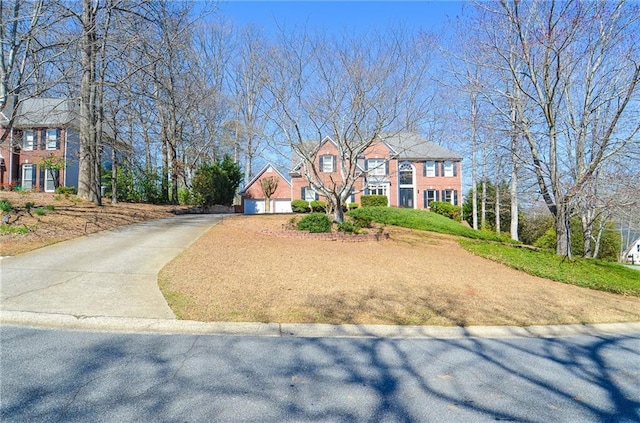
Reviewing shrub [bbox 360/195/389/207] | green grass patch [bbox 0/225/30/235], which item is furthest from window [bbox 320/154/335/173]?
green grass patch [bbox 0/225/30/235]

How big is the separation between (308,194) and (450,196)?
40.1ft

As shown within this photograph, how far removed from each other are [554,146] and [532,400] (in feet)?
35.0

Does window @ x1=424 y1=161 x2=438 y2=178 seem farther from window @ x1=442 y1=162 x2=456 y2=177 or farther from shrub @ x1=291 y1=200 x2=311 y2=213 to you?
shrub @ x1=291 y1=200 x2=311 y2=213

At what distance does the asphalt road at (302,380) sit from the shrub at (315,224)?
766 cm

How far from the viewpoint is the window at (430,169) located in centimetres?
3266

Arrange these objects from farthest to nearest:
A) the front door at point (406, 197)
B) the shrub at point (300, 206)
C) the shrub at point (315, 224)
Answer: the front door at point (406, 197) < the shrub at point (300, 206) < the shrub at point (315, 224)

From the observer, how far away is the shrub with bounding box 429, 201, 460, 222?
98.7ft

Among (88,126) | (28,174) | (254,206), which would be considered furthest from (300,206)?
(28,174)

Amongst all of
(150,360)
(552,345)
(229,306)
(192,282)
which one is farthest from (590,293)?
(150,360)

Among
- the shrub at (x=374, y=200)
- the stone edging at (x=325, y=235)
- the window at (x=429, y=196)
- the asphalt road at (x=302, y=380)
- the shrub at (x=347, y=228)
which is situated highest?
the window at (x=429, y=196)

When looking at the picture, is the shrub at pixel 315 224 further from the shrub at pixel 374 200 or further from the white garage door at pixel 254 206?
the white garage door at pixel 254 206

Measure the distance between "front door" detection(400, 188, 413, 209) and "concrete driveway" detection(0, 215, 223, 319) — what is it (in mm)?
24946

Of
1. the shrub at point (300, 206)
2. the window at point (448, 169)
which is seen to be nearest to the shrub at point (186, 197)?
the shrub at point (300, 206)

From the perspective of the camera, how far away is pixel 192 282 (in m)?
6.69
